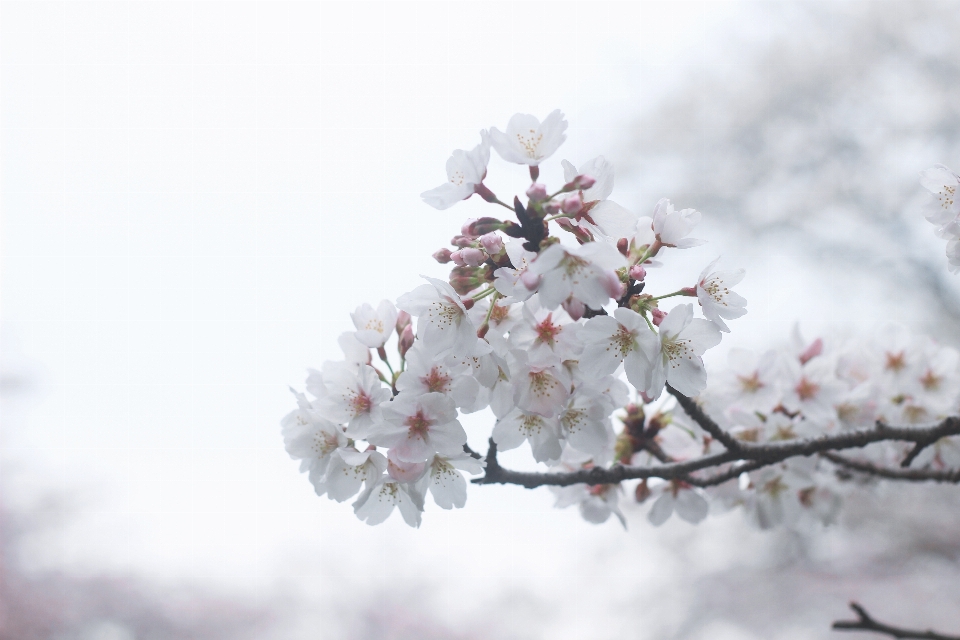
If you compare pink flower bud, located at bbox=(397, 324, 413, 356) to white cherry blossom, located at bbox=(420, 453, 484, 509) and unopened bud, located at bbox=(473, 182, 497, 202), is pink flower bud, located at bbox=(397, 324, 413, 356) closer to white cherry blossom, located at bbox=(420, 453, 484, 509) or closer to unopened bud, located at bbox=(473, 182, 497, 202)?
white cherry blossom, located at bbox=(420, 453, 484, 509)

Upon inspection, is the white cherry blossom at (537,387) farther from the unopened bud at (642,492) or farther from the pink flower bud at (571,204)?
the unopened bud at (642,492)

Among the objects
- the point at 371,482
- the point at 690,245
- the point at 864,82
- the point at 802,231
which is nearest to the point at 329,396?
the point at 371,482

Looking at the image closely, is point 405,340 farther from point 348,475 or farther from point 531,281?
point 531,281

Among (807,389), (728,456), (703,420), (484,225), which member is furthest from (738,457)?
(484,225)

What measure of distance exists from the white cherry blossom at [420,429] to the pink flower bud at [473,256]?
0.64 feet

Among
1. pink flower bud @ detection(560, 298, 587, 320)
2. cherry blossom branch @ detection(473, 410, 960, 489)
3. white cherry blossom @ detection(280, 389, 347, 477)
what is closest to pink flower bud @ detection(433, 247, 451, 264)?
pink flower bud @ detection(560, 298, 587, 320)

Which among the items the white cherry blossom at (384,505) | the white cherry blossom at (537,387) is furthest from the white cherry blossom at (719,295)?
the white cherry blossom at (384,505)

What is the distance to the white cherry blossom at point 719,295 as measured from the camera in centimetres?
92

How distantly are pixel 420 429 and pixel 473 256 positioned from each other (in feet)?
0.88

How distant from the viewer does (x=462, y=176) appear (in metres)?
0.90

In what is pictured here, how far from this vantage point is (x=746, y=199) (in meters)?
7.45

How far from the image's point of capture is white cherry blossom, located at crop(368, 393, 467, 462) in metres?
0.91

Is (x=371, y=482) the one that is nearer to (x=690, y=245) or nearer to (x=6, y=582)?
(x=690, y=245)

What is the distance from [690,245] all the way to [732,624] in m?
6.46
